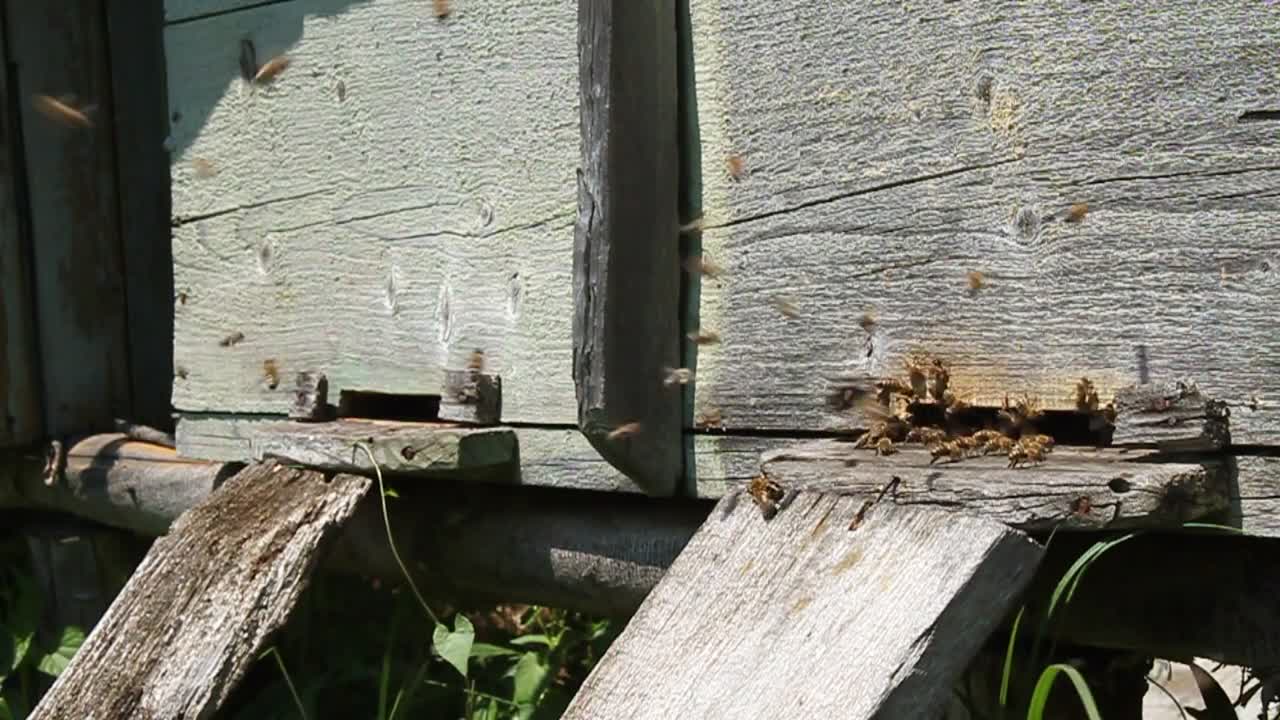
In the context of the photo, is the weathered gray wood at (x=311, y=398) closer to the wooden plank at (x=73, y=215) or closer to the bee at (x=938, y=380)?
the wooden plank at (x=73, y=215)

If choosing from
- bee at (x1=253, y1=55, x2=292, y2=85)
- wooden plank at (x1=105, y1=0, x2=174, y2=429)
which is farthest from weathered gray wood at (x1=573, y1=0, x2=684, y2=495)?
wooden plank at (x1=105, y1=0, x2=174, y2=429)

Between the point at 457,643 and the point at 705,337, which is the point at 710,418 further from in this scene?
the point at 457,643

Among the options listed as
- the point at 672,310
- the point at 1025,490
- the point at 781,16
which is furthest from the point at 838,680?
the point at 781,16

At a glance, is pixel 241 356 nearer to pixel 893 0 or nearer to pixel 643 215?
pixel 643 215

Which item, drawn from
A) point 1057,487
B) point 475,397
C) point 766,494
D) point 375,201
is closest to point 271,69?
point 375,201

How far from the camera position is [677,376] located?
271cm

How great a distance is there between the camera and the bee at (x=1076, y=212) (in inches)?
87.8

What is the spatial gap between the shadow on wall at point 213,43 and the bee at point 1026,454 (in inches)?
66.5

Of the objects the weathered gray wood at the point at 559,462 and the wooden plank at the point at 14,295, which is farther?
the wooden plank at the point at 14,295

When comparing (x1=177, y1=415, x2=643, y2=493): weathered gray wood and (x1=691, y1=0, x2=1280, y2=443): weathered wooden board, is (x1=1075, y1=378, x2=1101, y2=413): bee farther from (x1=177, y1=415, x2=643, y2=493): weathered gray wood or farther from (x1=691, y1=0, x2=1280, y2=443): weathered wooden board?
(x1=177, y1=415, x2=643, y2=493): weathered gray wood

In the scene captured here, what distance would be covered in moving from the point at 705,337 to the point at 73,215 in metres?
2.22

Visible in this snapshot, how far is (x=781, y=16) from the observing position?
256 cm

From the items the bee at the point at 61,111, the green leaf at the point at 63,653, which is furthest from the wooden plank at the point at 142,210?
the green leaf at the point at 63,653

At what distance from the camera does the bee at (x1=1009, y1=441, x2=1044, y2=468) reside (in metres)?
2.21
